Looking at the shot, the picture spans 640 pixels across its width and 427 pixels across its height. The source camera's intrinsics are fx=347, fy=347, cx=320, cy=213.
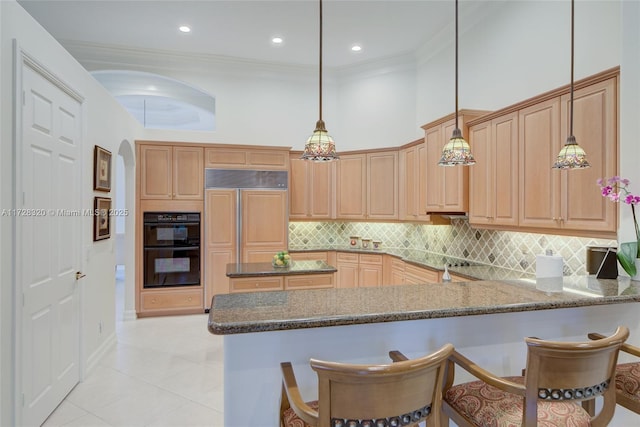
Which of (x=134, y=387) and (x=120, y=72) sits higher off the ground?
(x=120, y=72)

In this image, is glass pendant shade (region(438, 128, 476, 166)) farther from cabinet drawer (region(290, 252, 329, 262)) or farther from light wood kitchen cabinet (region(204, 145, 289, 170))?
cabinet drawer (region(290, 252, 329, 262))

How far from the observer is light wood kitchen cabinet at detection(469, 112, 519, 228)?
125 inches

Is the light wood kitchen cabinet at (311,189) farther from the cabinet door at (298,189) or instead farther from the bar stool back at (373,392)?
the bar stool back at (373,392)

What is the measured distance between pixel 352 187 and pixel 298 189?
2.85 feet

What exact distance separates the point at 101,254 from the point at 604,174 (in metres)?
4.42

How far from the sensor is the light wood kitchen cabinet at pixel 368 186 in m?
5.27

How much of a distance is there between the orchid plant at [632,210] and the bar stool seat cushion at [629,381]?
735 mm

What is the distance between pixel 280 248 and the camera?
5.21 metres

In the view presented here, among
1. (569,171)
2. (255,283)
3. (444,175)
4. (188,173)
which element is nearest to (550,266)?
(569,171)

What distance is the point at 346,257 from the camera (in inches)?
213

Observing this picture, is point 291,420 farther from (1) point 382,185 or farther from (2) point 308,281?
(1) point 382,185

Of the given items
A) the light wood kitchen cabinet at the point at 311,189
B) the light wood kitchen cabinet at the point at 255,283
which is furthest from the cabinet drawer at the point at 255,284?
the light wood kitchen cabinet at the point at 311,189

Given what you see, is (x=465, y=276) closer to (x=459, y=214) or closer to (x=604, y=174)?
(x=459, y=214)

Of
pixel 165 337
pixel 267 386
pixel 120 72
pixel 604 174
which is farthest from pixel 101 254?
pixel 604 174
